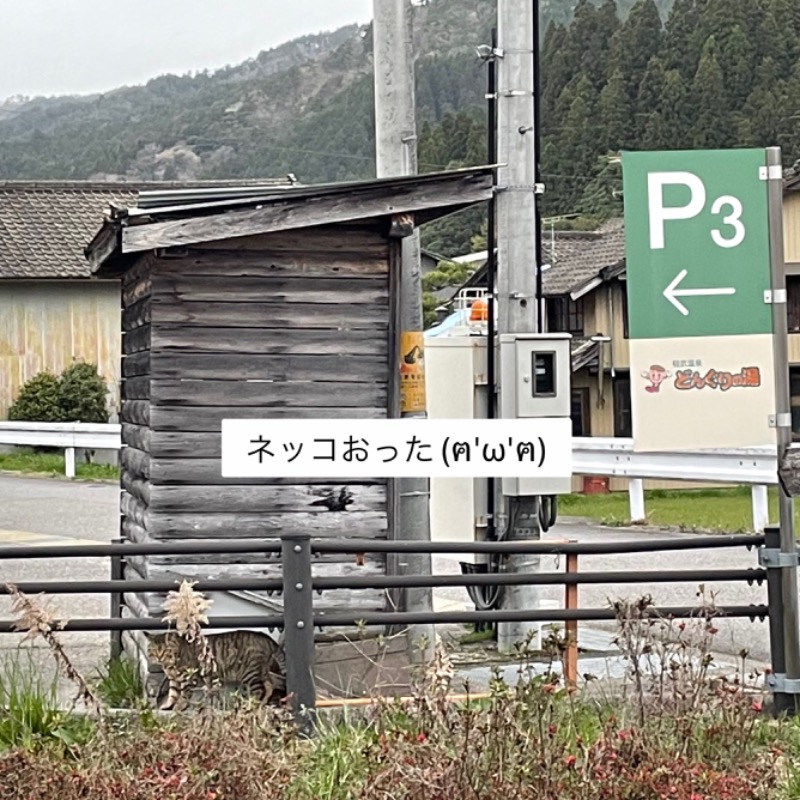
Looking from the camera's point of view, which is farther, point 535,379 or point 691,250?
point 535,379

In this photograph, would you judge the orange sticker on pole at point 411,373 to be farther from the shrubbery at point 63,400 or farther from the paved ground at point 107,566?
the shrubbery at point 63,400

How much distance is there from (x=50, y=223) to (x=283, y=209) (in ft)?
93.0

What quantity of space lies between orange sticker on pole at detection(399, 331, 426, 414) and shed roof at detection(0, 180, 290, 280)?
24.9m

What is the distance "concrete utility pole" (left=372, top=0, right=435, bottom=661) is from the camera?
8281mm

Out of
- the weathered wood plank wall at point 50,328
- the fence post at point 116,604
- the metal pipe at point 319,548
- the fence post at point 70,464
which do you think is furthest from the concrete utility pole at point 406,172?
the weathered wood plank wall at point 50,328

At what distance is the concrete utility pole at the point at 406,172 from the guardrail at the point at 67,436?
1539 centimetres

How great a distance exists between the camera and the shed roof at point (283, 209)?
24.5 ft

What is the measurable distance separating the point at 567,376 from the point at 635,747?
3.79 metres

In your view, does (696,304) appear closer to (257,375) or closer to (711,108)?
(257,375)

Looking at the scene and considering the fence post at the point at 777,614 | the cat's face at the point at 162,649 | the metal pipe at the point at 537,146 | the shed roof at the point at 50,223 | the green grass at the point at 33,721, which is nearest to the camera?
the cat's face at the point at 162,649

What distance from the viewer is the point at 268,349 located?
790 cm

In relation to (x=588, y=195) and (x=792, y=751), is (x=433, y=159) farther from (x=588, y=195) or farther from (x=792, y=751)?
(x=792, y=751)

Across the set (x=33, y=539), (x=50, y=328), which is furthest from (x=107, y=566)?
(x=50, y=328)

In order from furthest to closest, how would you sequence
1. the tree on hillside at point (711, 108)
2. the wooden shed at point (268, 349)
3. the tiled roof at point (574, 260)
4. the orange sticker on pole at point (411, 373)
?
the tree on hillside at point (711, 108), the tiled roof at point (574, 260), the orange sticker on pole at point (411, 373), the wooden shed at point (268, 349)
